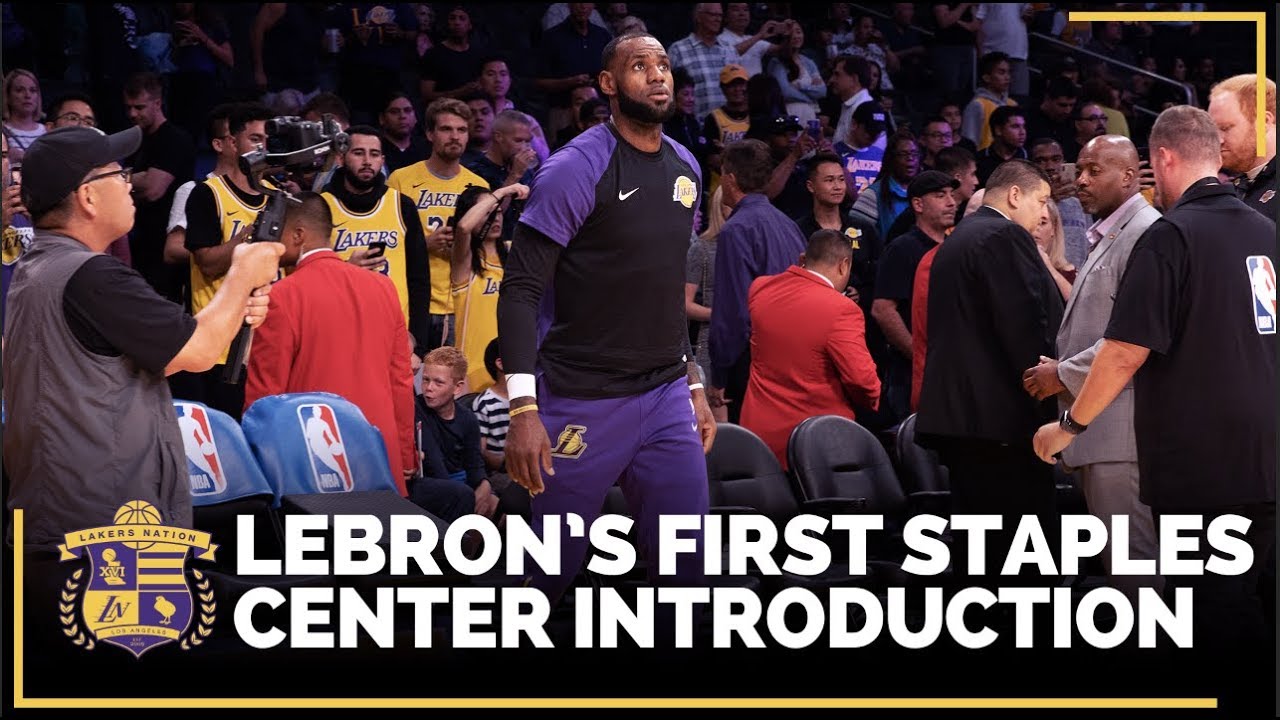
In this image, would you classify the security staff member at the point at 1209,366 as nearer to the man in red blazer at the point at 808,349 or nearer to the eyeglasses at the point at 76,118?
the man in red blazer at the point at 808,349

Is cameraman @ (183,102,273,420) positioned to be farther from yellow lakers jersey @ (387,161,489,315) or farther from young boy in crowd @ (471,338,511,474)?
yellow lakers jersey @ (387,161,489,315)

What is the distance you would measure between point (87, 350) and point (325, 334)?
222 cm

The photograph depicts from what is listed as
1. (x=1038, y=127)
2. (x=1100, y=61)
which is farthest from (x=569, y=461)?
(x=1100, y=61)

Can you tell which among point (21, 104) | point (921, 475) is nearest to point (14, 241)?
point (21, 104)

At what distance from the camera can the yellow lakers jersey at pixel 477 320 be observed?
7402 millimetres

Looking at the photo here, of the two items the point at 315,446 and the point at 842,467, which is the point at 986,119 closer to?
the point at 842,467

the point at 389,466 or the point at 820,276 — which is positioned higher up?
the point at 820,276

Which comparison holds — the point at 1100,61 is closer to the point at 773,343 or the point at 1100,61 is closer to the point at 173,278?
the point at 773,343

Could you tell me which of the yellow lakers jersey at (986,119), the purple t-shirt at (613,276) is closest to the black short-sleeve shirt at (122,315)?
the purple t-shirt at (613,276)

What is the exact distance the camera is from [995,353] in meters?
5.49

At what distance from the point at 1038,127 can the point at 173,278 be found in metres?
7.38

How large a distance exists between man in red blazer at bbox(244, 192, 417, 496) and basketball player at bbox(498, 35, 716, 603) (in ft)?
5.06

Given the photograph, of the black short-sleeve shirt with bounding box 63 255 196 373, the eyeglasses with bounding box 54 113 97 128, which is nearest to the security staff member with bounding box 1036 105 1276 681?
the black short-sleeve shirt with bounding box 63 255 196 373

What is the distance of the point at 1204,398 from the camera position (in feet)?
14.0
